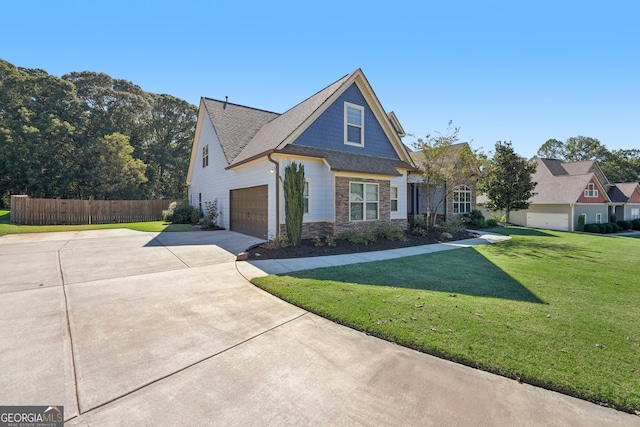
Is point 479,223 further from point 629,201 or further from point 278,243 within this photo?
point 629,201

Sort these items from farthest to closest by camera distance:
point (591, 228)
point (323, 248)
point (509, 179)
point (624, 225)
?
1. point (624, 225)
2. point (591, 228)
3. point (509, 179)
4. point (323, 248)

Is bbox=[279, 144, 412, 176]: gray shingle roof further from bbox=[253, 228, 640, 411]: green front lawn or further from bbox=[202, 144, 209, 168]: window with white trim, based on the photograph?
bbox=[202, 144, 209, 168]: window with white trim

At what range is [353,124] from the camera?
13.2 meters

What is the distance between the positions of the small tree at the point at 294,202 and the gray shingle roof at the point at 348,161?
113 centimetres

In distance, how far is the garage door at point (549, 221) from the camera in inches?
1002

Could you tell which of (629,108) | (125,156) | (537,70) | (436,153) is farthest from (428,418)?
(125,156)

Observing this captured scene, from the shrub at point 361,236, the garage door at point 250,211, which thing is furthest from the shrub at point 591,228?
the garage door at point 250,211

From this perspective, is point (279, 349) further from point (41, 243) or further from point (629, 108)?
point (629, 108)

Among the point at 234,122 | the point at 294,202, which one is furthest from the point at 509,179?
the point at 234,122

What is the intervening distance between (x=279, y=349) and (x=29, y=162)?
3419 centimetres

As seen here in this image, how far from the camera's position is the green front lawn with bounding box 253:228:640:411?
3.03m

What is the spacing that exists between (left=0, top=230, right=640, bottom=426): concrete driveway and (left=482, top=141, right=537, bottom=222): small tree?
2191cm

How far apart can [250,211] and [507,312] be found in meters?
11.0

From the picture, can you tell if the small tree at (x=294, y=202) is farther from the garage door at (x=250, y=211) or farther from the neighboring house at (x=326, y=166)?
the garage door at (x=250, y=211)
